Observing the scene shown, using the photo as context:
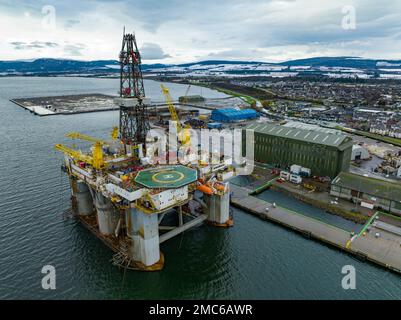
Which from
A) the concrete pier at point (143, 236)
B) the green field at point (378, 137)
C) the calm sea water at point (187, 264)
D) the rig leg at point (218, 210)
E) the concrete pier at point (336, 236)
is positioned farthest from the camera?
the green field at point (378, 137)

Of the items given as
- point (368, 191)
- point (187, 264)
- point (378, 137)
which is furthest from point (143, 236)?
point (378, 137)

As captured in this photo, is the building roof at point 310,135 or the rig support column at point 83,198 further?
the building roof at point 310,135

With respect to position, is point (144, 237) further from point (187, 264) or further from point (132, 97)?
point (132, 97)

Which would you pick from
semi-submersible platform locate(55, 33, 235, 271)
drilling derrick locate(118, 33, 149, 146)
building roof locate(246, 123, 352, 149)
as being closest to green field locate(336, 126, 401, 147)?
building roof locate(246, 123, 352, 149)

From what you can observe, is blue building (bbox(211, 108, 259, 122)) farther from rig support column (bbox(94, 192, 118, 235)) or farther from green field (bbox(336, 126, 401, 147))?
rig support column (bbox(94, 192, 118, 235))

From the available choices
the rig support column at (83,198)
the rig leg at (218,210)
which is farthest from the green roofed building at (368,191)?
the rig support column at (83,198)

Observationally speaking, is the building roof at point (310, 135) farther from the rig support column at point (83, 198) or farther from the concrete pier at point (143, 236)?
the rig support column at point (83, 198)

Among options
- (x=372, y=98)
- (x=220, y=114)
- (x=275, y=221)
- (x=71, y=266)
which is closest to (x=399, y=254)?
(x=275, y=221)
